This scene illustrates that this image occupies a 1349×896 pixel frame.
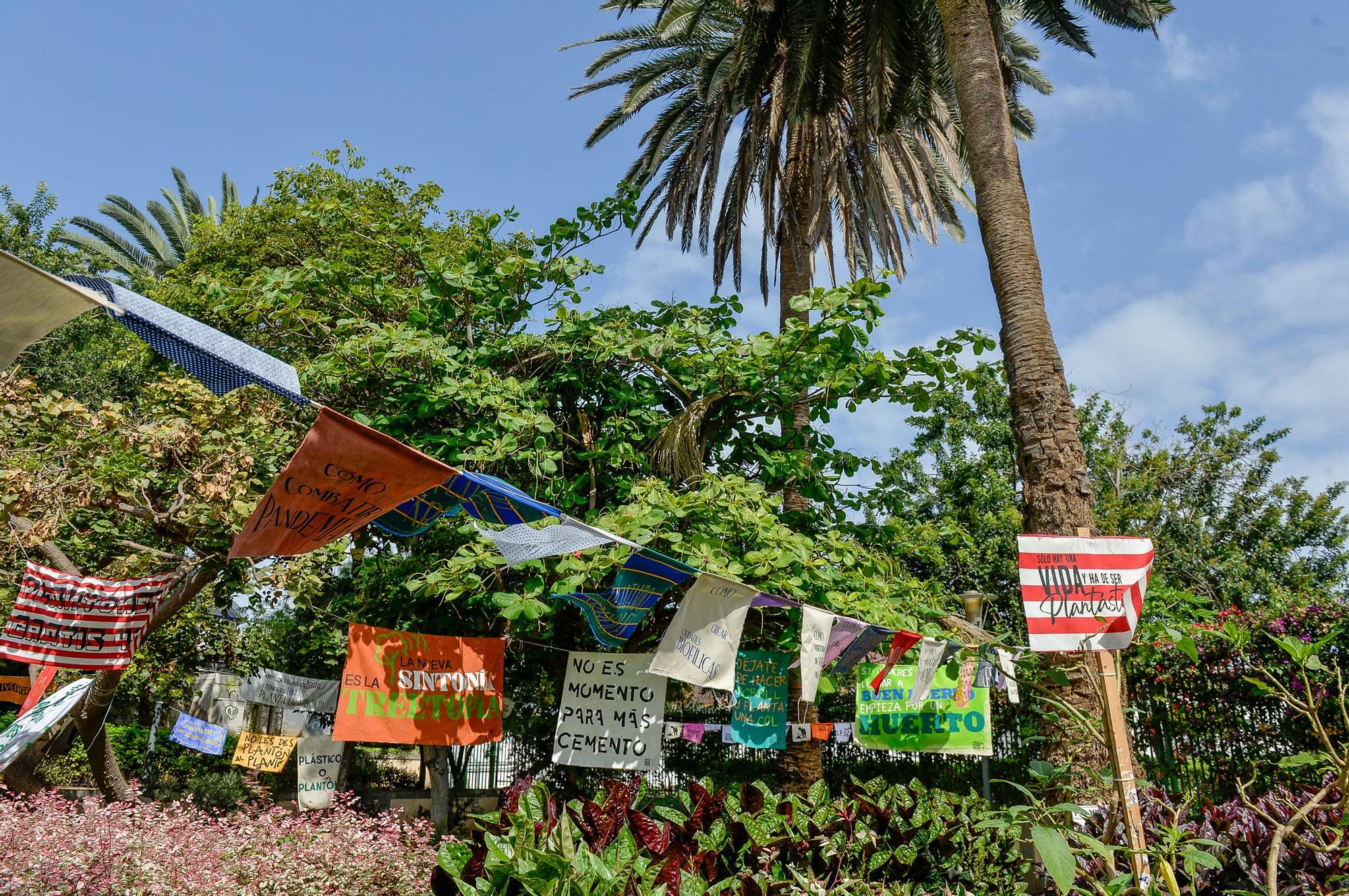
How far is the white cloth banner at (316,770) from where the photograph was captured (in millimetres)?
9898

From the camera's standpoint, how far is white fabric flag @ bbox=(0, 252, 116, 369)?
2727 millimetres

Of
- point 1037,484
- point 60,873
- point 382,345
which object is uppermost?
point 382,345

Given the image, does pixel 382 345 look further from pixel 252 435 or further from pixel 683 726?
pixel 683 726

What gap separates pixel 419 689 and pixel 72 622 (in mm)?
3157

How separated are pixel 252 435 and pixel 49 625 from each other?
2.23 meters

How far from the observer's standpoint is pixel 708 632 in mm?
5707

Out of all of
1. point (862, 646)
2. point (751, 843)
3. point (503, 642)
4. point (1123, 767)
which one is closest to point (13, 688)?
point (503, 642)

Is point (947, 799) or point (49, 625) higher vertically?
point (49, 625)

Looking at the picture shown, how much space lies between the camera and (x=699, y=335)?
8055 millimetres

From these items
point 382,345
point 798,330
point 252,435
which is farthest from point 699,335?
point 252,435

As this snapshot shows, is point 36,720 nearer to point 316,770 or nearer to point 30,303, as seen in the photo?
point 316,770

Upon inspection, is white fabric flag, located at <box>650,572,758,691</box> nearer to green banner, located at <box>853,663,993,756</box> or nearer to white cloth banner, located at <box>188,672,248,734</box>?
green banner, located at <box>853,663,993,756</box>

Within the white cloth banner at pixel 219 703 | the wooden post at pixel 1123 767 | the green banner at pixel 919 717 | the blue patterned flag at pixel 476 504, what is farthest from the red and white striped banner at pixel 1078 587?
the white cloth banner at pixel 219 703

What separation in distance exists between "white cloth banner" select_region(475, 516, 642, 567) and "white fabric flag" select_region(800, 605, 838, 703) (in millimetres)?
1444
